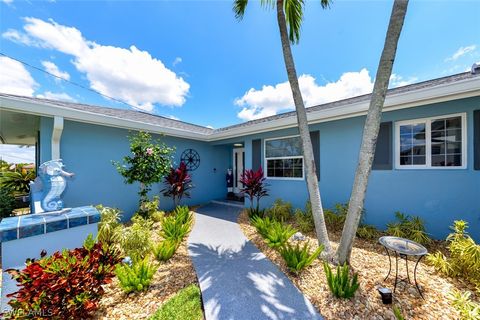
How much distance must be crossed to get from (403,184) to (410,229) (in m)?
1.18

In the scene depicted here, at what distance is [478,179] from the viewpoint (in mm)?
4148

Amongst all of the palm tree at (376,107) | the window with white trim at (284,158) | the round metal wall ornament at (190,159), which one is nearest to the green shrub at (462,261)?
the palm tree at (376,107)

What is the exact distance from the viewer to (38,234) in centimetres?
284

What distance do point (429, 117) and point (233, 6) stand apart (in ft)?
19.5

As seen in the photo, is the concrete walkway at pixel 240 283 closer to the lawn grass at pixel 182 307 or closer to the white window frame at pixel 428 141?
the lawn grass at pixel 182 307

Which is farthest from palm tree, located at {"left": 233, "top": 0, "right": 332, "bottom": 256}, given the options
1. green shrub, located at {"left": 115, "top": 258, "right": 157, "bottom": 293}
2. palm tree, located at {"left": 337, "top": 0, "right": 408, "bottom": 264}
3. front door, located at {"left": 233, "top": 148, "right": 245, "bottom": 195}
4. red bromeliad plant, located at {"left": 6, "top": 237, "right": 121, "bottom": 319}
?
front door, located at {"left": 233, "top": 148, "right": 245, "bottom": 195}

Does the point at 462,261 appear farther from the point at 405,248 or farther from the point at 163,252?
the point at 163,252

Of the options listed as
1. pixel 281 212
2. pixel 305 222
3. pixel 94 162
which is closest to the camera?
pixel 305 222

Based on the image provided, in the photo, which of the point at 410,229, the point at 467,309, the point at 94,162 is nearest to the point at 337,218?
the point at 410,229

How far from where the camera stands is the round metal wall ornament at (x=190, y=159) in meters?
8.72

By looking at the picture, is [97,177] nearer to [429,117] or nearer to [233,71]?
[233,71]

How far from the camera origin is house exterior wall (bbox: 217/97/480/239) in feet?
14.0

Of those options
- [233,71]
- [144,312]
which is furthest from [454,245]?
[233,71]

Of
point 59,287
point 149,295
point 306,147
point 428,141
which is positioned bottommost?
point 149,295
